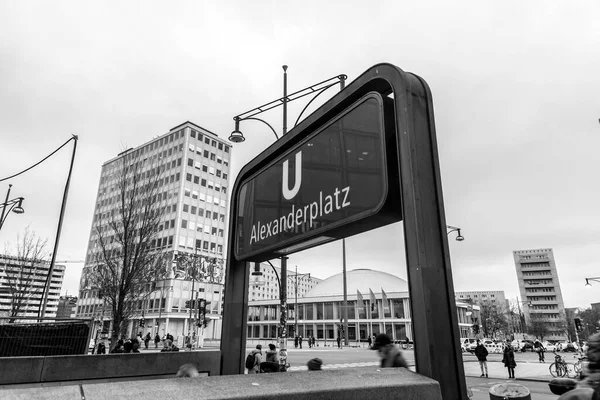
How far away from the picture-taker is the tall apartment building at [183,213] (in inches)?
3098

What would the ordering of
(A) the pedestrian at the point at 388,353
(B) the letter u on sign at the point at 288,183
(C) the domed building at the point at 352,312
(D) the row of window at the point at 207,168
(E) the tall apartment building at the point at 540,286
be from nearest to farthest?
(B) the letter u on sign at the point at 288,183 → (A) the pedestrian at the point at 388,353 → (C) the domed building at the point at 352,312 → (D) the row of window at the point at 207,168 → (E) the tall apartment building at the point at 540,286

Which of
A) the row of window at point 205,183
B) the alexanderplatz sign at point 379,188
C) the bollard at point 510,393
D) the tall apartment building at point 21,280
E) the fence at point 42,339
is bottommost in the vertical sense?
the bollard at point 510,393

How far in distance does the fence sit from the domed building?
4917 cm

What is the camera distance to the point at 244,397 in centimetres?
164

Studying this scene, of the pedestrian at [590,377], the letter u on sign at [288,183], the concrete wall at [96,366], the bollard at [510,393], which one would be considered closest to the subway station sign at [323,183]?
the letter u on sign at [288,183]

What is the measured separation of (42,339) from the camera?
34.1ft

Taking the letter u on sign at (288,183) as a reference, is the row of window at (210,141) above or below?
above

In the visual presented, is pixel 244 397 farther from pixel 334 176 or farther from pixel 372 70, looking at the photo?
pixel 372 70

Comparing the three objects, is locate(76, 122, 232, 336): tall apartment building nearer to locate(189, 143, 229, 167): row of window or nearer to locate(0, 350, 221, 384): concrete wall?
locate(189, 143, 229, 167): row of window

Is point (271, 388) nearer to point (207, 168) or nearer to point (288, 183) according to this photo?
point (288, 183)

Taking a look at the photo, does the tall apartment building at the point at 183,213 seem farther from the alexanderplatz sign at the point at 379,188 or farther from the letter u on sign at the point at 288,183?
the alexanderplatz sign at the point at 379,188

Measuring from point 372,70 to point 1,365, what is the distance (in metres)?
8.29

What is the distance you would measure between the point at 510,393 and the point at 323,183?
5398 millimetres

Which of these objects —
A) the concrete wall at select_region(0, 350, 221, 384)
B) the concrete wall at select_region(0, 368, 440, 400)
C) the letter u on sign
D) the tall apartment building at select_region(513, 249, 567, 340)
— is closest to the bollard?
the concrete wall at select_region(0, 350, 221, 384)
